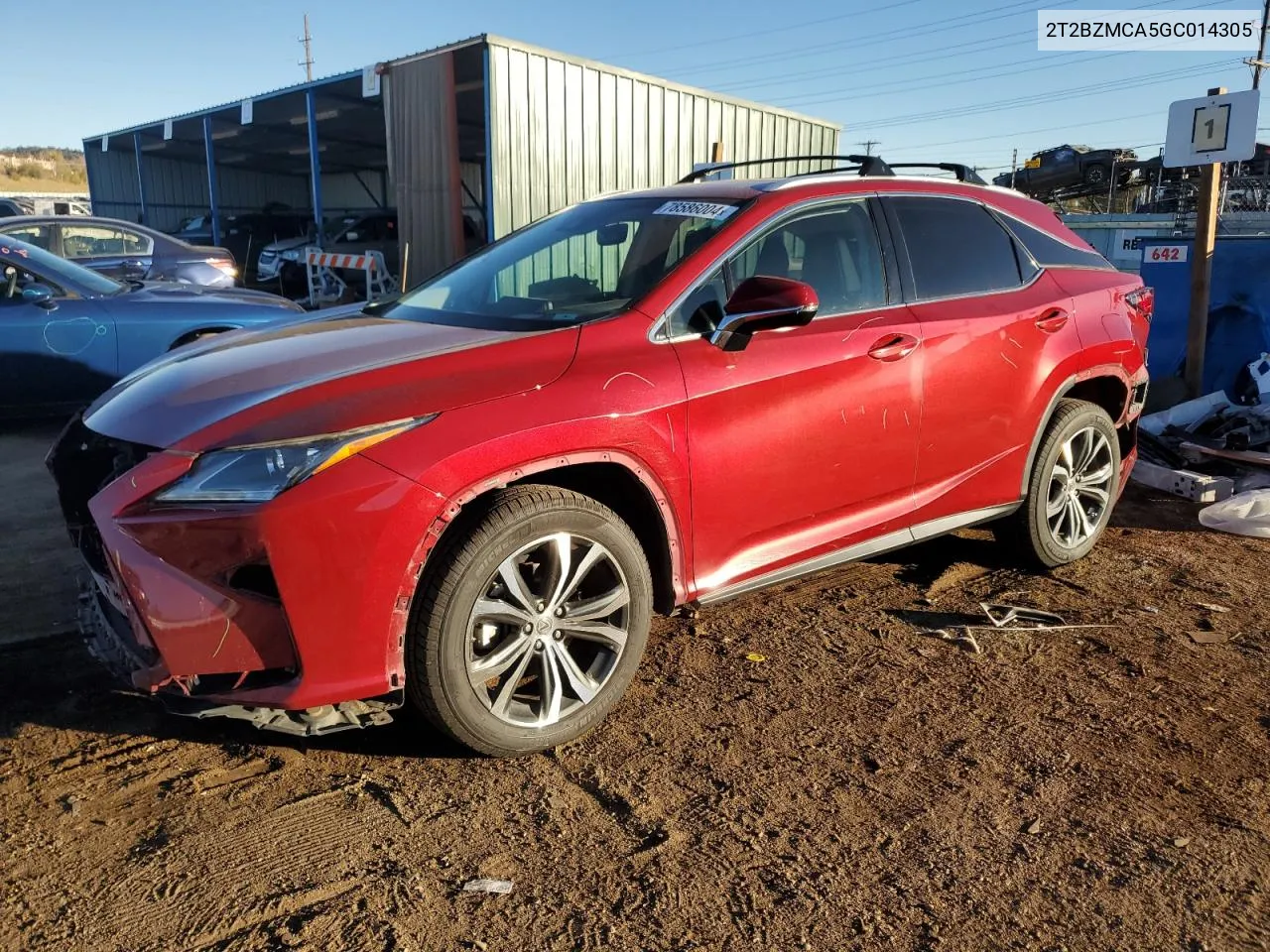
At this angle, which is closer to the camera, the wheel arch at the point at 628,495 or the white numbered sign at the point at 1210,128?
the wheel arch at the point at 628,495

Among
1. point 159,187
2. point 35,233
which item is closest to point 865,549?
point 35,233

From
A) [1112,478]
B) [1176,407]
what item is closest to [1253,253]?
[1176,407]

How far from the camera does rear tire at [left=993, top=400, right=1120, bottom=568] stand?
4273 mm

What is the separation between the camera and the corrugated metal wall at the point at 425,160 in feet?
41.8

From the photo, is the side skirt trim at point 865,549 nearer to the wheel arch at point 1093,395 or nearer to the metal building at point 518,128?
the wheel arch at point 1093,395

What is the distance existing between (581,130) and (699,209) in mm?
10323

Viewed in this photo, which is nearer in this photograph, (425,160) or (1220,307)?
(1220,307)

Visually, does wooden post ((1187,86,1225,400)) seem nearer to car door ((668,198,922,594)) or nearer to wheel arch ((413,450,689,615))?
car door ((668,198,922,594))

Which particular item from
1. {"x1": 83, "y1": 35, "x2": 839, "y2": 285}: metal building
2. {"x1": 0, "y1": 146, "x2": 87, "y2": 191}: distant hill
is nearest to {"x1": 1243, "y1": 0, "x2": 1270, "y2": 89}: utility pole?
{"x1": 83, "y1": 35, "x2": 839, "y2": 285}: metal building

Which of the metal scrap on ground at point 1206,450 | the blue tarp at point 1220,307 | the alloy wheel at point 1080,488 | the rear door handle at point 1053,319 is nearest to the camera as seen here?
the rear door handle at point 1053,319

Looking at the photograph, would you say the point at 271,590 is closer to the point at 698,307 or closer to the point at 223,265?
the point at 698,307

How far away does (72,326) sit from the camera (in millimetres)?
6605

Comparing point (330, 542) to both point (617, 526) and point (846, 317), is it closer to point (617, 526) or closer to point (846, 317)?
point (617, 526)

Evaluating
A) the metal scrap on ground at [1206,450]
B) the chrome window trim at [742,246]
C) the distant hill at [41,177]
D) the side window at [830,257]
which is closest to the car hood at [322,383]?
the chrome window trim at [742,246]
